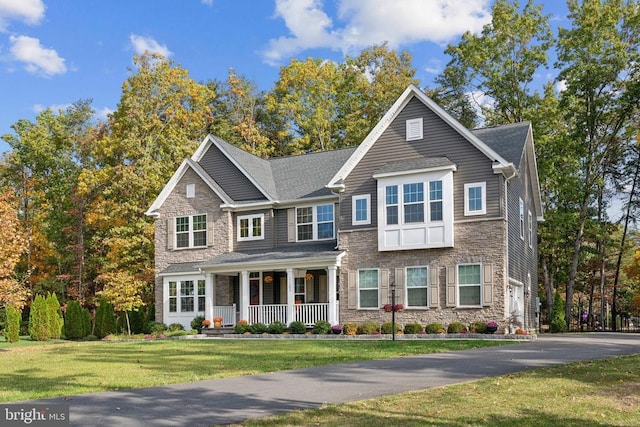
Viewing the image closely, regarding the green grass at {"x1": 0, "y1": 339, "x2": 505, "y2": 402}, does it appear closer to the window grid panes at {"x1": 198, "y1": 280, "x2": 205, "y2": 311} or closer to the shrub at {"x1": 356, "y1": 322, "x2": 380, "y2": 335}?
the shrub at {"x1": 356, "y1": 322, "x2": 380, "y2": 335}

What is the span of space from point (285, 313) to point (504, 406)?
2103 centimetres

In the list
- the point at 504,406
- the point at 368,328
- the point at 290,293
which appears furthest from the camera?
the point at 290,293

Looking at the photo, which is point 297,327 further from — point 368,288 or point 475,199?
point 475,199

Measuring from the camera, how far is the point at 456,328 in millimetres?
24500

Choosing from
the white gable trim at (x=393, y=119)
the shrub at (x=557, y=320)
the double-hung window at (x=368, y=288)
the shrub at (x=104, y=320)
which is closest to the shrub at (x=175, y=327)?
the shrub at (x=104, y=320)

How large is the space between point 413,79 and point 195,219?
21.4 metres

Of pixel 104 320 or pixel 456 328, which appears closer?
pixel 456 328

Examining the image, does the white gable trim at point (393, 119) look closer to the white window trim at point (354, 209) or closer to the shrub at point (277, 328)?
the white window trim at point (354, 209)

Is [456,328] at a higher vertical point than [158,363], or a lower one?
lower

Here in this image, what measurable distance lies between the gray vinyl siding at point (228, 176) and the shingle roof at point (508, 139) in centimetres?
1061

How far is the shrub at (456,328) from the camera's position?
2445cm

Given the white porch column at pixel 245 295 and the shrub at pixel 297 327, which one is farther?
the white porch column at pixel 245 295

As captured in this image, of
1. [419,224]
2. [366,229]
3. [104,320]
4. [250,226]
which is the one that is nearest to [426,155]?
[419,224]

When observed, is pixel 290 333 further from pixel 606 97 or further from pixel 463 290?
pixel 606 97
